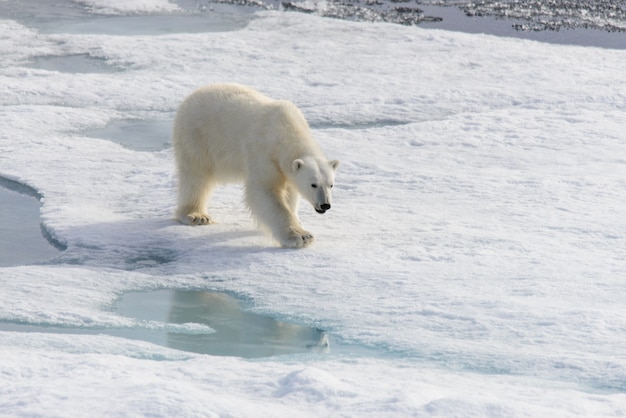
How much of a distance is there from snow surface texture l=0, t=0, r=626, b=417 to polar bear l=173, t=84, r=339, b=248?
7.3 inches

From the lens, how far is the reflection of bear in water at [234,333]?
13.8ft

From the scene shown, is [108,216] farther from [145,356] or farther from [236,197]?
[145,356]

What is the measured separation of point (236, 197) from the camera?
21.7 feet

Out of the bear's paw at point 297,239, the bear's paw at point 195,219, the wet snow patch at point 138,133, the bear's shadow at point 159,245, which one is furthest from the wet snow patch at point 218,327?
the wet snow patch at point 138,133

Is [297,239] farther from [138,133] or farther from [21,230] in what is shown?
[138,133]

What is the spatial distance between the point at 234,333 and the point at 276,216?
1.09 meters

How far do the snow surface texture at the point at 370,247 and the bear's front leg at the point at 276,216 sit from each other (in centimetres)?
8

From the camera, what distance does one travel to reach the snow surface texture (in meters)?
3.50

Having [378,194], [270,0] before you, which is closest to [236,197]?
[378,194]

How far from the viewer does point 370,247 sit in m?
5.33

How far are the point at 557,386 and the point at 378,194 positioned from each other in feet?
9.27

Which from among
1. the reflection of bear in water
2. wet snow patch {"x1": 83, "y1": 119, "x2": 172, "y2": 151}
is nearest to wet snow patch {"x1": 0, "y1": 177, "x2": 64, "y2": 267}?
the reflection of bear in water

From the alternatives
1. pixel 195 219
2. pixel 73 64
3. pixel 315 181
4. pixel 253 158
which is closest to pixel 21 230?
pixel 195 219

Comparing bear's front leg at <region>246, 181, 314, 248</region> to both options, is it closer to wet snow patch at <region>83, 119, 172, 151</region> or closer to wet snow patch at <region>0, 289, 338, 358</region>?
wet snow patch at <region>0, 289, 338, 358</region>
